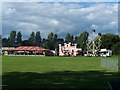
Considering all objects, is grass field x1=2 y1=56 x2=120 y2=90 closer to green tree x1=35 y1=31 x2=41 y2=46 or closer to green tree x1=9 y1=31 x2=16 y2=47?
green tree x1=9 y1=31 x2=16 y2=47

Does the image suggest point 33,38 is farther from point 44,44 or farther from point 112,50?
point 112,50

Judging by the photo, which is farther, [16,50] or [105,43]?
[105,43]

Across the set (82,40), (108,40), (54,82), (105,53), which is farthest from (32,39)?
(54,82)

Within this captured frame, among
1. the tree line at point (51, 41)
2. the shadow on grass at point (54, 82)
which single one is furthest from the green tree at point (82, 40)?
the shadow on grass at point (54, 82)

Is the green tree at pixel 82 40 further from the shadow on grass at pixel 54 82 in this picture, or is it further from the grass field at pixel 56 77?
the shadow on grass at pixel 54 82

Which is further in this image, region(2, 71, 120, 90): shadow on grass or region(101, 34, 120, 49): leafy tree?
region(101, 34, 120, 49): leafy tree

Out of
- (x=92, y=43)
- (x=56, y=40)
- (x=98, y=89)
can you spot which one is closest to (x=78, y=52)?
(x=92, y=43)

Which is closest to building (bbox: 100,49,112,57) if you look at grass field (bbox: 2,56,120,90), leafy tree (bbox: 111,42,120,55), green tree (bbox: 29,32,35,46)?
leafy tree (bbox: 111,42,120,55)

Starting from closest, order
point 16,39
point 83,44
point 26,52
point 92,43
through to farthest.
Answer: point 92,43, point 26,52, point 83,44, point 16,39

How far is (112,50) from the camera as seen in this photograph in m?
144

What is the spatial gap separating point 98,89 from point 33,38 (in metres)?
159

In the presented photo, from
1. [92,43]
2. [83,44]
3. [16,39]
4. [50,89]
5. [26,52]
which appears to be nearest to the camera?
[50,89]

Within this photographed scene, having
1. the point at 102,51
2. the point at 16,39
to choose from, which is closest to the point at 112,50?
the point at 102,51

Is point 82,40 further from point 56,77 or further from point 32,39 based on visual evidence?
point 56,77
